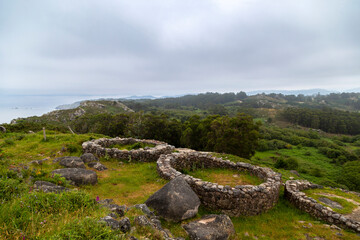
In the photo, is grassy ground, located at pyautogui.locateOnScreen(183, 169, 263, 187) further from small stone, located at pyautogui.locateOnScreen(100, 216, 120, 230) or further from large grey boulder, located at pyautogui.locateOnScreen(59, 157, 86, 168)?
small stone, located at pyautogui.locateOnScreen(100, 216, 120, 230)

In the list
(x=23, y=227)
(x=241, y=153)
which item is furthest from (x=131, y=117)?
(x=23, y=227)

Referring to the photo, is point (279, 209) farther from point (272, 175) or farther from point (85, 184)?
point (85, 184)

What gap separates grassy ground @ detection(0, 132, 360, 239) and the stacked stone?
33cm

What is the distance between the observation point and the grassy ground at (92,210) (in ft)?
10.7

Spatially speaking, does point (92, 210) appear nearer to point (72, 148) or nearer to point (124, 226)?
point (124, 226)

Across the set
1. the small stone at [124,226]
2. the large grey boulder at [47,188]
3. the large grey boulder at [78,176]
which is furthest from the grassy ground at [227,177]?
the large grey boulder at [47,188]

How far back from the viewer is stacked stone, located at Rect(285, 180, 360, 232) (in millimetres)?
8008

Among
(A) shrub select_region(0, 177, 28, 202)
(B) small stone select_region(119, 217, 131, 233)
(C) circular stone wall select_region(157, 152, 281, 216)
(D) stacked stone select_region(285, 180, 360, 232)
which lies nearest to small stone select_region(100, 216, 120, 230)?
(B) small stone select_region(119, 217, 131, 233)

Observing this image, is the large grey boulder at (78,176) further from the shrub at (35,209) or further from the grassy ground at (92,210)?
the shrub at (35,209)

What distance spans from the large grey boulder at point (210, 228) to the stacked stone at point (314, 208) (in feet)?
17.3

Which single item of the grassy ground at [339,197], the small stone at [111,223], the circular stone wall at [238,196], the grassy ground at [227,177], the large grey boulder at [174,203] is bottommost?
the grassy ground at [339,197]

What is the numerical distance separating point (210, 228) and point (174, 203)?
64.3 inches

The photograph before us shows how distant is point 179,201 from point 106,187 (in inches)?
190

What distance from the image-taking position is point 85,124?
53.1m
